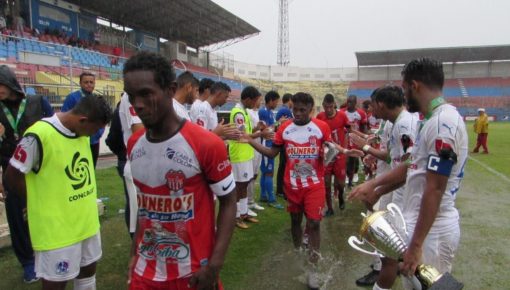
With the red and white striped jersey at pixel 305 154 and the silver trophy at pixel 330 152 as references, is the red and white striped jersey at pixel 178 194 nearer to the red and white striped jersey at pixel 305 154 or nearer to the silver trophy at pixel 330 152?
the red and white striped jersey at pixel 305 154

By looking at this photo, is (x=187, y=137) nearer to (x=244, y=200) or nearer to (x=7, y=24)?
(x=244, y=200)

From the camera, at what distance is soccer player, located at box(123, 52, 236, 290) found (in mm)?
1853

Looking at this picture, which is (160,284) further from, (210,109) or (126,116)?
(210,109)

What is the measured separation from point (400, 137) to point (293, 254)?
2.09m

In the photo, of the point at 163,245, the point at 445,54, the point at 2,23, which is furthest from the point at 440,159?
the point at 445,54

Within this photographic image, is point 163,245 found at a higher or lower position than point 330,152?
lower

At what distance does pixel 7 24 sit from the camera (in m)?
22.5

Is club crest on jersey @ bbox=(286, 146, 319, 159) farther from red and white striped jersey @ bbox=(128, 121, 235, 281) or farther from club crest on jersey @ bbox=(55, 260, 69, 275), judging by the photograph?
club crest on jersey @ bbox=(55, 260, 69, 275)

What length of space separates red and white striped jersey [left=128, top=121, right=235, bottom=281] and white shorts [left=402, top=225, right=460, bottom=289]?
56.0 inches

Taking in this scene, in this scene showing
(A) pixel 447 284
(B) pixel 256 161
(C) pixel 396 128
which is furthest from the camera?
(B) pixel 256 161

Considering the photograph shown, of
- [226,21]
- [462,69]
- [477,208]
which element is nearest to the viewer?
[477,208]

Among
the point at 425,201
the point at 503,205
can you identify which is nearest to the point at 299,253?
the point at 425,201

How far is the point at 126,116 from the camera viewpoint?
373 centimetres

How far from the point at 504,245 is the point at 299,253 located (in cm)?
301
